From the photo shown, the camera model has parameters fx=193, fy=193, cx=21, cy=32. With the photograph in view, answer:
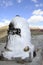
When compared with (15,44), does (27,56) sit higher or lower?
lower

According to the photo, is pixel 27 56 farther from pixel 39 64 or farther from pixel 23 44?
pixel 39 64

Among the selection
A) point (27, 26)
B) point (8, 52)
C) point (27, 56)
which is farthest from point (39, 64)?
point (27, 26)

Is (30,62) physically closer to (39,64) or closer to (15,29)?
(39,64)

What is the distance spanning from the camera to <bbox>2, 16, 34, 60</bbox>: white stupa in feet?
21.0

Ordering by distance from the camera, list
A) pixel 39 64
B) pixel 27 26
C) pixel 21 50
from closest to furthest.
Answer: pixel 39 64 → pixel 21 50 → pixel 27 26

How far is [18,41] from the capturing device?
6.43 metres

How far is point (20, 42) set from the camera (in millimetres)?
6434

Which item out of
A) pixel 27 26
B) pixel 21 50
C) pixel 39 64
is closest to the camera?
pixel 39 64

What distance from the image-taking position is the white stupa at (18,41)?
6.39 metres

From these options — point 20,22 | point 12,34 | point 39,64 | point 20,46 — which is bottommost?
point 39,64

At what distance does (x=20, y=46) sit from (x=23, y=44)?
0.13 m

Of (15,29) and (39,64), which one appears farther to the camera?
(15,29)

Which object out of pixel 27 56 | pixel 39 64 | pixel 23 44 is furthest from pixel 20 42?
pixel 39 64

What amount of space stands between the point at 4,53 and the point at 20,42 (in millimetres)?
664
